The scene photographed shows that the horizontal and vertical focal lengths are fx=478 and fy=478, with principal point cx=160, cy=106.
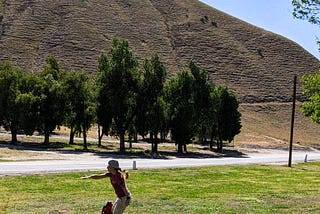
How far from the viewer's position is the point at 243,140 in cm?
8381

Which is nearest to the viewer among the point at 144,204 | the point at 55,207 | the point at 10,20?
the point at 55,207

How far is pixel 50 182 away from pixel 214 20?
14440 cm

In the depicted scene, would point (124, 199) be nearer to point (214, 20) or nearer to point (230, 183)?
point (230, 183)

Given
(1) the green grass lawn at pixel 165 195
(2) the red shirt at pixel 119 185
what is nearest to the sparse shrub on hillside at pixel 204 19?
(1) the green grass lawn at pixel 165 195

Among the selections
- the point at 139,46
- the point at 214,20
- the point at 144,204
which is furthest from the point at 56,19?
the point at 144,204

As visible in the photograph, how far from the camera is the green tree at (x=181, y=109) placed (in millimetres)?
54438

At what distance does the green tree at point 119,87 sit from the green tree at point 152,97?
89cm

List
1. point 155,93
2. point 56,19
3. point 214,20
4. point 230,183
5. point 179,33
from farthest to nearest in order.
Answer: point 214,20, point 179,33, point 56,19, point 155,93, point 230,183

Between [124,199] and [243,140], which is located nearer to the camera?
[124,199]

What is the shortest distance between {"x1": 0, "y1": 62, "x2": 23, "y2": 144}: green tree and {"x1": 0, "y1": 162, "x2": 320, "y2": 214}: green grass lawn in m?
27.5

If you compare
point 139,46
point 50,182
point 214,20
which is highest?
point 214,20

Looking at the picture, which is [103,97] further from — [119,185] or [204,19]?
[204,19]

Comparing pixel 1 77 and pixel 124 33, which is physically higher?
pixel 124 33

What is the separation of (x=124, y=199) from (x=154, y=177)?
16.4 m
